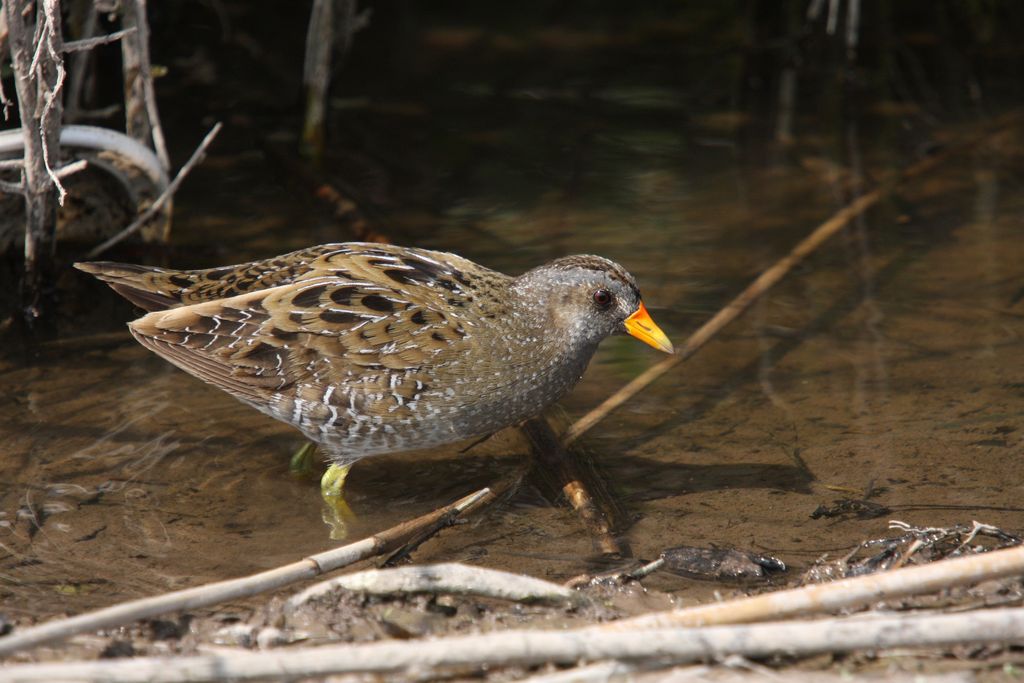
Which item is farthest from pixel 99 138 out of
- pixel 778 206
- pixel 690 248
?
pixel 778 206

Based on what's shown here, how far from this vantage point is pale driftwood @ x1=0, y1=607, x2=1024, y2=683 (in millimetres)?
2980

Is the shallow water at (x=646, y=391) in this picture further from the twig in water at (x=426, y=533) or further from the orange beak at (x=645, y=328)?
the orange beak at (x=645, y=328)

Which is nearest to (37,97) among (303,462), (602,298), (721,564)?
(303,462)

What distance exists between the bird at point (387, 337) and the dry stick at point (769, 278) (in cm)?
59

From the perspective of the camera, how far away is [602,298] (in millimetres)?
4887

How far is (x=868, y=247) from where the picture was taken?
7.26 m

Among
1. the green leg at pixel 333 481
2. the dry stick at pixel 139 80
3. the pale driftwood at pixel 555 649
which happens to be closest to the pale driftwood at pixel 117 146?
the dry stick at pixel 139 80

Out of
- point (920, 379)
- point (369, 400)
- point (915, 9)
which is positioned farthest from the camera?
point (915, 9)

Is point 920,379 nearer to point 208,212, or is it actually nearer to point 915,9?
point 208,212

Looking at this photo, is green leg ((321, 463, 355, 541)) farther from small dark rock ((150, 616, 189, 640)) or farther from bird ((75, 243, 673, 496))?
small dark rock ((150, 616, 189, 640))

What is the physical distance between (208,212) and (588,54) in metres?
4.01

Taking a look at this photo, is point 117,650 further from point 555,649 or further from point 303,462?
point 303,462

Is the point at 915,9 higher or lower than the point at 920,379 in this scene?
higher

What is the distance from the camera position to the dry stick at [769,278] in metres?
5.53
